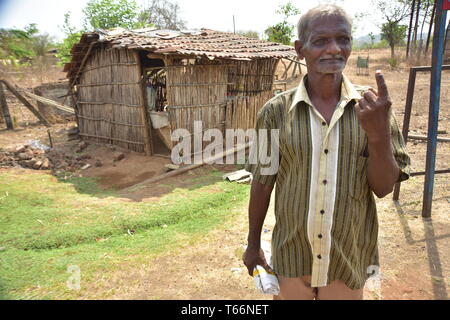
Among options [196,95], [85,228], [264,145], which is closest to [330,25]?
[264,145]

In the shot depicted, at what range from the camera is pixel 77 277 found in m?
3.31

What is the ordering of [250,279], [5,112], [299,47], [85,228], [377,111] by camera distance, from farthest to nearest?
[5,112]
[85,228]
[250,279]
[299,47]
[377,111]

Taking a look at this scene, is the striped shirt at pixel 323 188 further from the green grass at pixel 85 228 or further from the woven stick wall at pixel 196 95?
the woven stick wall at pixel 196 95

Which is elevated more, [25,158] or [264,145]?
[264,145]

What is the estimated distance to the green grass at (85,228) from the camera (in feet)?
11.0

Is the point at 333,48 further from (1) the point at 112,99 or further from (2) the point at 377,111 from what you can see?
(1) the point at 112,99

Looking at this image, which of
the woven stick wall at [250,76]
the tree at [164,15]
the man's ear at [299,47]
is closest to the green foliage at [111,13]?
the tree at [164,15]

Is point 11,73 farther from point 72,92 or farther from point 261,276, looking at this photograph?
point 261,276

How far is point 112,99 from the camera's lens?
9539 millimetres

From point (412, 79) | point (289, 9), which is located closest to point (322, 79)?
point (412, 79)

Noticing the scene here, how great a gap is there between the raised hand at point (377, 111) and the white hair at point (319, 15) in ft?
1.33

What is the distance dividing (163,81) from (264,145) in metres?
9.52

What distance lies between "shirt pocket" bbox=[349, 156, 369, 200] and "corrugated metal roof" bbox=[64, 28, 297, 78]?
620 cm

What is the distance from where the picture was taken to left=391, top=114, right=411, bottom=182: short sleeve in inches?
54.8
